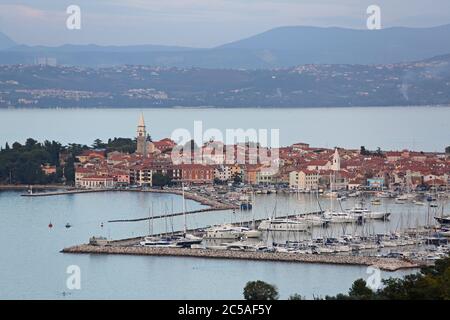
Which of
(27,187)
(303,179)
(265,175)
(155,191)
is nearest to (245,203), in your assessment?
(155,191)

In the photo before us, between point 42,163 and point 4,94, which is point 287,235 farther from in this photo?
point 4,94

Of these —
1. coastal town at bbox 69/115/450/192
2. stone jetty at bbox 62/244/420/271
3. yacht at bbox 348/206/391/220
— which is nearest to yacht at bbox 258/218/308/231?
yacht at bbox 348/206/391/220

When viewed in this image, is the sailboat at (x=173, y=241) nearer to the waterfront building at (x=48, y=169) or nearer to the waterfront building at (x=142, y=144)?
the waterfront building at (x=48, y=169)

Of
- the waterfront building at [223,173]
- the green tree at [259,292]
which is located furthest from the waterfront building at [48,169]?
the green tree at [259,292]

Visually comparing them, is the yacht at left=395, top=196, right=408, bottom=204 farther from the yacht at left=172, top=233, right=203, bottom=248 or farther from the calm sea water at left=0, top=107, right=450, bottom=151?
the calm sea water at left=0, top=107, right=450, bottom=151
